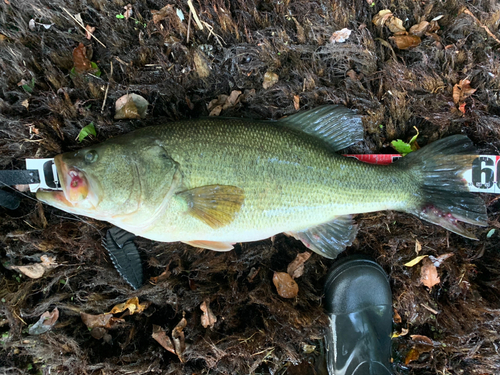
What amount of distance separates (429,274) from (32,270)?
331 cm


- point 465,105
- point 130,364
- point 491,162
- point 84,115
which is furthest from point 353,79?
point 130,364

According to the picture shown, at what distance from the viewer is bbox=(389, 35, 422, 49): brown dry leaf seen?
249 cm

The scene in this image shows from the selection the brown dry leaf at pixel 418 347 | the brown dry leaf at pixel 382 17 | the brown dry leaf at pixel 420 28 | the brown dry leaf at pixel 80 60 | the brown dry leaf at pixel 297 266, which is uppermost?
the brown dry leaf at pixel 382 17

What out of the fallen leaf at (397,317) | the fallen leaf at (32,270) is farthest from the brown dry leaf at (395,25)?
the fallen leaf at (32,270)

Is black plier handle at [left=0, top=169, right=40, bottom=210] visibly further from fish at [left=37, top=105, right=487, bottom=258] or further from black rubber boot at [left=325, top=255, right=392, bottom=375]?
black rubber boot at [left=325, top=255, right=392, bottom=375]

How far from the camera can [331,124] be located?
94.7 inches

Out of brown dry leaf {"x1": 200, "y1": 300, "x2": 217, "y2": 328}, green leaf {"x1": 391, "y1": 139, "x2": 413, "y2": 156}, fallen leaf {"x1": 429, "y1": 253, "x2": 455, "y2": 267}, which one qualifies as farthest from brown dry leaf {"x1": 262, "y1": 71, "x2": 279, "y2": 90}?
fallen leaf {"x1": 429, "y1": 253, "x2": 455, "y2": 267}

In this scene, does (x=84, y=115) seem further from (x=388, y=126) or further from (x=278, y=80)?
(x=388, y=126)

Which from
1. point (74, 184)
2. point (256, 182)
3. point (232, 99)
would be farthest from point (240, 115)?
point (74, 184)

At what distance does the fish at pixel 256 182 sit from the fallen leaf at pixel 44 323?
3.41 feet

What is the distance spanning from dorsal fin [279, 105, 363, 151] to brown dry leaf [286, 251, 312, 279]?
3.16ft

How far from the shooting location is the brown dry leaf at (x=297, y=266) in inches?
98.0

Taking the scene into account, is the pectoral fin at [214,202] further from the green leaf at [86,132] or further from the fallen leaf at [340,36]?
the fallen leaf at [340,36]

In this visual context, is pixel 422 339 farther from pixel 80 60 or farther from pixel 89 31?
pixel 89 31
